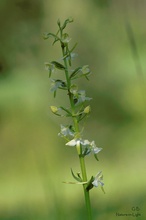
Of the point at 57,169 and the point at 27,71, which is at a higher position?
the point at 27,71

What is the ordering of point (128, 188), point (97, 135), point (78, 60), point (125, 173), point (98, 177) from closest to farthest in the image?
point (98, 177)
point (128, 188)
point (125, 173)
point (97, 135)
point (78, 60)

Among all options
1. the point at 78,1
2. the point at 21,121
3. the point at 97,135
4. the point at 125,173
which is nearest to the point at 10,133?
the point at 21,121

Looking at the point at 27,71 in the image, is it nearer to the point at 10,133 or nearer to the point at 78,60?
the point at 78,60

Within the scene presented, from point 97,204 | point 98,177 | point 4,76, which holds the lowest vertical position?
point 97,204

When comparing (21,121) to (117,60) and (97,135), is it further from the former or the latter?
(117,60)

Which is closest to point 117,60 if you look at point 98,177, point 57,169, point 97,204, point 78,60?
point 78,60

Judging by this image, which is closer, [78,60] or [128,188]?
[128,188]

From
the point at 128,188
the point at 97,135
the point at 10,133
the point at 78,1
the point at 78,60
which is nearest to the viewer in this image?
the point at 128,188
